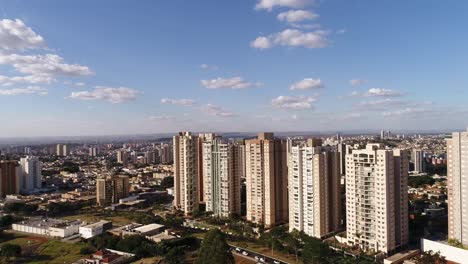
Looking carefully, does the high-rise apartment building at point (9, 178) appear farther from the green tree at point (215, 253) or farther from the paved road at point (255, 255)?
the green tree at point (215, 253)

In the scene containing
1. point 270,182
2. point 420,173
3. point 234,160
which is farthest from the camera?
point 420,173

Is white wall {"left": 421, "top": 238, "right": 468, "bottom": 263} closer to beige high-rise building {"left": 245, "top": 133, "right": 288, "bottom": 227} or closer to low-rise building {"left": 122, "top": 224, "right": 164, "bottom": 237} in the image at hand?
beige high-rise building {"left": 245, "top": 133, "right": 288, "bottom": 227}

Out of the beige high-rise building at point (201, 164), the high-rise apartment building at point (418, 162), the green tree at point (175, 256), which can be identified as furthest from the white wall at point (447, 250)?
the high-rise apartment building at point (418, 162)

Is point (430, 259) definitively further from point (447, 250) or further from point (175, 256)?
point (175, 256)

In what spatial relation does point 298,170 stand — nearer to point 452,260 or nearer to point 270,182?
point 270,182

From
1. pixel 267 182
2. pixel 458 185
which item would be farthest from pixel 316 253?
pixel 267 182

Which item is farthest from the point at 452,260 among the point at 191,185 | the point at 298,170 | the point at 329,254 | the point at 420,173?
the point at 420,173
